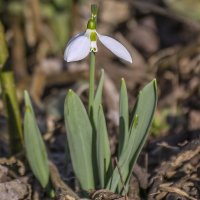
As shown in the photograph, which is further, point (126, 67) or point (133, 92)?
point (126, 67)

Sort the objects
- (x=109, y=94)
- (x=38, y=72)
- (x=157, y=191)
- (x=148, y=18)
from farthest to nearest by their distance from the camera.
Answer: (x=148, y=18), (x=38, y=72), (x=109, y=94), (x=157, y=191)

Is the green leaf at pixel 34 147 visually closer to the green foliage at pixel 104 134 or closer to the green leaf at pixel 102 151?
the green foliage at pixel 104 134

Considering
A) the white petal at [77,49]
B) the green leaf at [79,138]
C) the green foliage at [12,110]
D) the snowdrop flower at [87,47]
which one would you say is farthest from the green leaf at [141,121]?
the green foliage at [12,110]

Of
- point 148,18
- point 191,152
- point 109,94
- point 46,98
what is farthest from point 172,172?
point 148,18

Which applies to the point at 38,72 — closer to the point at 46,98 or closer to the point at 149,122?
the point at 46,98

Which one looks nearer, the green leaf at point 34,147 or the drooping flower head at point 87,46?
the drooping flower head at point 87,46

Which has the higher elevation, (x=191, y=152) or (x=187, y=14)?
(x=187, y=14)

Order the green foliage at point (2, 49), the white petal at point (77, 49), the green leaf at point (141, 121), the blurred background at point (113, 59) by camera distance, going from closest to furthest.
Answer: the white petal at point (77, 49) → the green leaf at point (141, 121) → the green foliage at point (2, 49) → the blurred background at point (113, 59)
